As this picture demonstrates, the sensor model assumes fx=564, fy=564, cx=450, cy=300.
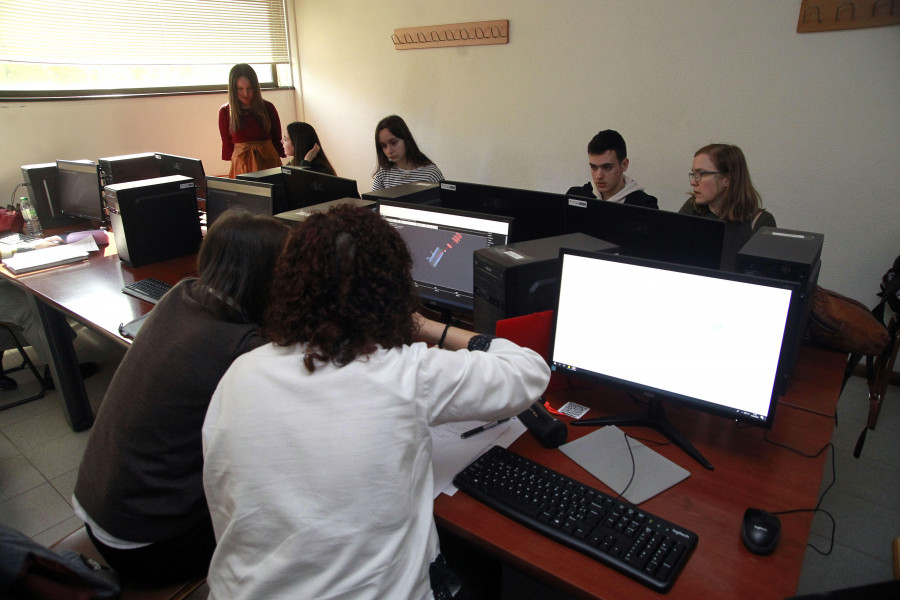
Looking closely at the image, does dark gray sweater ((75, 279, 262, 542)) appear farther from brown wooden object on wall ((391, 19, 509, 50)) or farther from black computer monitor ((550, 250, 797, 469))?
brown wooden object on wall ((391, 19, 509, 50))

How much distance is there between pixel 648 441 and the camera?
1347 millimetres

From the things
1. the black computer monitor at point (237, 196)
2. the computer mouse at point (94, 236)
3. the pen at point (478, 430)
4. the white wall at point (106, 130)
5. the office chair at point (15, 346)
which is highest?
the white wall at point (106, 130)

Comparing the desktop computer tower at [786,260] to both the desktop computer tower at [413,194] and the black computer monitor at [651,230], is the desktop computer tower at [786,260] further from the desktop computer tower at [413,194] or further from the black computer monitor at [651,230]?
the desktop computer tower at [413,194]

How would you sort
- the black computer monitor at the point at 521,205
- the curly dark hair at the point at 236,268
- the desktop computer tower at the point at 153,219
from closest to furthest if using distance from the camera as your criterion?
1. the curly dark hair at the point at 236,268
2. the black computer monitor at the point at 521,205
3. the desktop computer tower at the point at 153,219

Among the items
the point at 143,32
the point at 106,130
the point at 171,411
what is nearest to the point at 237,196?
the point at 171,411

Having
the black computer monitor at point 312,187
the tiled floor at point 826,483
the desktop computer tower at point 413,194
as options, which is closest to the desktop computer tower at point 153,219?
the black computer monitor at point 312,187

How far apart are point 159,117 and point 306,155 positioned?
1.37 metres

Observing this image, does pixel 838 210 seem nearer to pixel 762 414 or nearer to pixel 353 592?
pixel 762 414

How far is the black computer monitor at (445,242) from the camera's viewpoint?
1.81 m

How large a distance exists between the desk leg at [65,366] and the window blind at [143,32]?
2.18 metres

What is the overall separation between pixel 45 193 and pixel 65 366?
1282 millimetres

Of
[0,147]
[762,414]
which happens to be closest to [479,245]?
[762,414]

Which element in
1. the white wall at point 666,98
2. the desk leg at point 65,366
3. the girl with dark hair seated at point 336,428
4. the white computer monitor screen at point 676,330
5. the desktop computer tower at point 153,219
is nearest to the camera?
the girl with dark hair seated at point 336,428

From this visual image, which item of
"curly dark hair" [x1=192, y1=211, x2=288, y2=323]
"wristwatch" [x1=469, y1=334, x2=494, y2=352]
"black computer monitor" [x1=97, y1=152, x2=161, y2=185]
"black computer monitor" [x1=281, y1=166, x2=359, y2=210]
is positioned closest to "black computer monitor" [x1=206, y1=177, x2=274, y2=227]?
"black computer monitor" [x1=281, y1=166, x2=359, y2=210]
